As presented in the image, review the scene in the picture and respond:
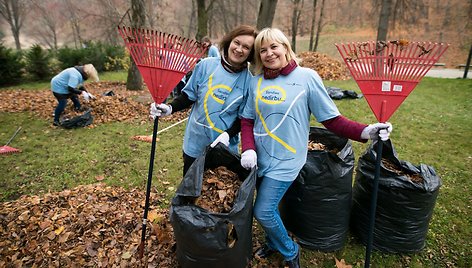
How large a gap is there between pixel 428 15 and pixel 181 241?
29332 mm

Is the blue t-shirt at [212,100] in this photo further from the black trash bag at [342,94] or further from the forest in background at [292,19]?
the forest in background at [292,19]

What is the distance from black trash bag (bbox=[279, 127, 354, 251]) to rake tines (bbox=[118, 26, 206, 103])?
1.14 meters

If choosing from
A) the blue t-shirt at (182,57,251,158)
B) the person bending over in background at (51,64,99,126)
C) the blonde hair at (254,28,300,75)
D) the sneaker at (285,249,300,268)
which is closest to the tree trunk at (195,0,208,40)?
the person bending over in background at (51,64,99,126)

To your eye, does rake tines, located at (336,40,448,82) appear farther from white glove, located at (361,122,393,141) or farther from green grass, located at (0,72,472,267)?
green grass, located at (0,72,472,267)

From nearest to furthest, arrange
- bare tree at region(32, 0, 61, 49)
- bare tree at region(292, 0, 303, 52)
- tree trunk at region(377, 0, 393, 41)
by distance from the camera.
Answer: tree trunk at region(377, 0, 393, 41) → bare tree at region(292, 0, 303, 52) → bare tree at region(32, 0, 61, 49)

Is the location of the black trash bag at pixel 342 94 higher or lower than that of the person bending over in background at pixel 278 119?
lower

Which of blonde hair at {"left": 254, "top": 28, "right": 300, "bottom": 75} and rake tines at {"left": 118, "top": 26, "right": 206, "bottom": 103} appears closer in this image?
blonde hair at {"left": 254, "top": 28, "right": 300, "bottom": 75}

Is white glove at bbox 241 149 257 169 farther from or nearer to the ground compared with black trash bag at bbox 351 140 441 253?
farther from the ground

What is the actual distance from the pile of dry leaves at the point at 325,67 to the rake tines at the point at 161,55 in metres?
9.95

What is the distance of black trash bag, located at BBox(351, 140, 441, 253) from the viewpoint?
7.20ft

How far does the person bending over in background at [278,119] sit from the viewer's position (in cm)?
179

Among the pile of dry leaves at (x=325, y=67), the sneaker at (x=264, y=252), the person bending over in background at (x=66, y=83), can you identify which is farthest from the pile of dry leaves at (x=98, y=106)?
the pile of dry leaves at (x=325, y=67)

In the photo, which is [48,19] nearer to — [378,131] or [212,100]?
[212,100]

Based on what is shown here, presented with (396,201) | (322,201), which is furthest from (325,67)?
(322,201)
